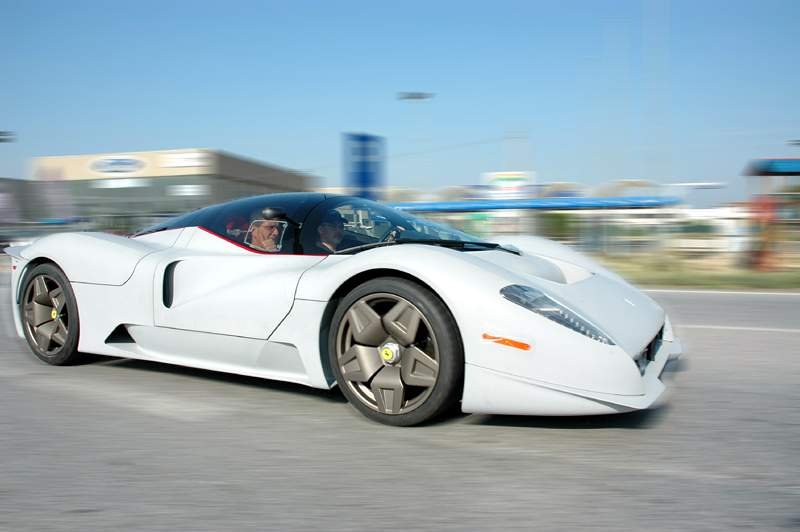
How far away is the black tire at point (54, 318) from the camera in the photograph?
404 cm

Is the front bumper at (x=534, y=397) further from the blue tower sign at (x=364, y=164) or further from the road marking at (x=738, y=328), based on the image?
the blue tower sign at (x=364, y=164)

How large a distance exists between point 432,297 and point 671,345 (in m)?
1.42

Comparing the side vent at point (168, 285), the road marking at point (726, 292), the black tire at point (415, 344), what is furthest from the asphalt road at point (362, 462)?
the road marking at point (726, 292)

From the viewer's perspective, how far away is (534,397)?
2744mm

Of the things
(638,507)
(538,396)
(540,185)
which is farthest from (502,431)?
(540,185)

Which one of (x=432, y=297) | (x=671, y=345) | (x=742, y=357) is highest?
(x=432, y=297)

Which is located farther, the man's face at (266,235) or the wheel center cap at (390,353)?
the man's face at (266,235)

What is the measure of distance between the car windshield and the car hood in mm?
405

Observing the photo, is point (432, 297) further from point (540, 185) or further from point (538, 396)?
point (540, 185)

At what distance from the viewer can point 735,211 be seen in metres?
13.3

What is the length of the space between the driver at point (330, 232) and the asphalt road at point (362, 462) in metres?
0.74

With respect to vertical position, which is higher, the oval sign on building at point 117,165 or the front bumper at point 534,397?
the oval sign on building at point 117,165

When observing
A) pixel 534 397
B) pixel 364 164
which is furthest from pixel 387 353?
pixel 364 164

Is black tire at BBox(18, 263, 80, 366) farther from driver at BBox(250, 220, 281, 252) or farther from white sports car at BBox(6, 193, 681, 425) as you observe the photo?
driver at BBox(250, 220, 281, 252)
